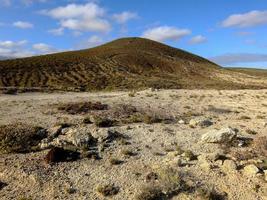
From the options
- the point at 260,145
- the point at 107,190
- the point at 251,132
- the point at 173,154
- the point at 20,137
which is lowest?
the point at 107,190

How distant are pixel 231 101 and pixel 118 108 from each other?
14.1 meters

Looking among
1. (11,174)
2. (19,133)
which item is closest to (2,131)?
(19,133)

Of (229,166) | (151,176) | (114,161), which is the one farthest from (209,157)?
(114,161)

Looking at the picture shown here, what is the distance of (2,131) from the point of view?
24094 mm

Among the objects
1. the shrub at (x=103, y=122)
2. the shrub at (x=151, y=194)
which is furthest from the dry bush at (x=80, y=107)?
the shrub at (x=151, y=194)

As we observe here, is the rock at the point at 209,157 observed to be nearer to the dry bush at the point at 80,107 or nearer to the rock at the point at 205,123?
the rock at the point at 205,123

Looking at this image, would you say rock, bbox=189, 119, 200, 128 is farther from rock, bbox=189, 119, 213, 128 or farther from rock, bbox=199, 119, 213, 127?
rock, bbox=199, 119, 213, 127

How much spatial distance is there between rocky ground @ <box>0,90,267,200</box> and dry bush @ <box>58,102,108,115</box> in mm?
72

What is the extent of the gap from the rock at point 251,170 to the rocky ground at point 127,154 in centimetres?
5

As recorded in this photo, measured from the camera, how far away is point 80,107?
1236 inches

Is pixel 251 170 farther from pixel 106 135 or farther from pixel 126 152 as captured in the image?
pixel 106 135

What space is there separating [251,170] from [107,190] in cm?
698

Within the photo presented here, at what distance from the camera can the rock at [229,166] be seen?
20.7m

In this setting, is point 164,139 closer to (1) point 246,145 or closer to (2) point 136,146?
(2) point 136,146
